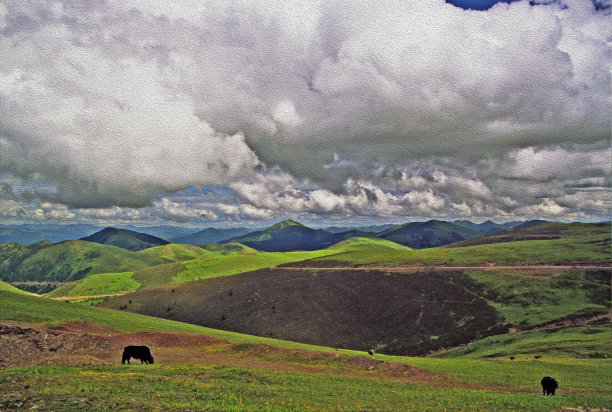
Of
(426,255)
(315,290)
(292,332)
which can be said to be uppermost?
(426,255)

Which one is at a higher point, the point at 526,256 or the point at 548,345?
the point at 526,256

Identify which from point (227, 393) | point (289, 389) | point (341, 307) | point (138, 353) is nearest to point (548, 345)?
point (289, 389)

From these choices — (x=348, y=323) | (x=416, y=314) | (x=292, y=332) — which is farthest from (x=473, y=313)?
(x=292, y=332)

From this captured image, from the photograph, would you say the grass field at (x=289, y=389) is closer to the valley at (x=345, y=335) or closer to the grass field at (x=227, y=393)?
the grass field at (x=227, y=393)

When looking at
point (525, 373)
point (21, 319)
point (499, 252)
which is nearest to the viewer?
point (525, 373)

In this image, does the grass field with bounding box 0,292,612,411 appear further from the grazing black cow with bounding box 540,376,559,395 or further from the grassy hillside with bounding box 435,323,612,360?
the grassy hillside with bounding box 435,323,612,360

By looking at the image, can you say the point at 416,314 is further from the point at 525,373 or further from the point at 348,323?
the point at 525,373

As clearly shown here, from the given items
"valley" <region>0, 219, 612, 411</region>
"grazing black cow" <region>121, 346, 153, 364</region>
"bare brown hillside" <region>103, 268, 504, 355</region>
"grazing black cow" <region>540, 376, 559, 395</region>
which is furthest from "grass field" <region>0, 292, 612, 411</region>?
"bare brown hillside" <region>103, 268, 504, 355</region>

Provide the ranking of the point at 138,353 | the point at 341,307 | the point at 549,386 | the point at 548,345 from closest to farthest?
the point at 549,386
the point at 138,353
the point at 548,345
the point at 341,307

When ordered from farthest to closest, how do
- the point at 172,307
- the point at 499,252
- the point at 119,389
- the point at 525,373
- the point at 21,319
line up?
the point at 499,252
the point at 172,307
the point at 21,319
the point at 525,373
the point at 119,389

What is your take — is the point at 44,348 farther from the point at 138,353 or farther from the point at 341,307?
the point at 341,307

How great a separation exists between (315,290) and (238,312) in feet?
109

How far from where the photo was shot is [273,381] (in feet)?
93.9

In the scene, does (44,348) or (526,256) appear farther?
(526,256)
